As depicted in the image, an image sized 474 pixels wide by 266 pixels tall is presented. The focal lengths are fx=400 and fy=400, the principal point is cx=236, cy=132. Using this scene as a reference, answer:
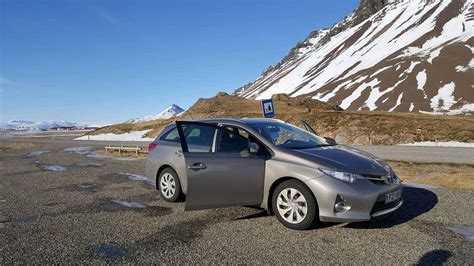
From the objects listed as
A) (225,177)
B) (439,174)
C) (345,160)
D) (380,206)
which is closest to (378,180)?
(380,206)

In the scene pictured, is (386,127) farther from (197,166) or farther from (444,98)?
(444,98)

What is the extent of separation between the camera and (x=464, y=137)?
91.5 feet

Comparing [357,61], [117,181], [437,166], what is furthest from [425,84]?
[117,181]

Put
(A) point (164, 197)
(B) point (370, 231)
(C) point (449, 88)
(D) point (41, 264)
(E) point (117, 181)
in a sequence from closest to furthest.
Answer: (D) point (41, 264)
(B) point (370, 231)
(A) point (164, 197)
(E) point (117, 181)
(C) point (449, 88)

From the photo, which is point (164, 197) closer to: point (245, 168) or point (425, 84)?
point (245, 168)

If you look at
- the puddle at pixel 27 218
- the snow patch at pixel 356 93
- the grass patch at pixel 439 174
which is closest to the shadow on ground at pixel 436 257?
the grass patch at pixel 439 174

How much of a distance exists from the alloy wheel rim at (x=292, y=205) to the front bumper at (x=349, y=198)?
0.26 metres

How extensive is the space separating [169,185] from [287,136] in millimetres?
2709

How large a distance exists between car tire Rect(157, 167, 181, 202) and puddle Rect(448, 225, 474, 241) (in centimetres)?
485

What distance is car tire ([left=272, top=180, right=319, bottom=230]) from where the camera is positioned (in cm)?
590

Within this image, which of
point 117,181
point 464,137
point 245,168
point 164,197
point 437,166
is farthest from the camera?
point 464,137

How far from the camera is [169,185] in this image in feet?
26.8

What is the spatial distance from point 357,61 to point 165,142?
148743 mm

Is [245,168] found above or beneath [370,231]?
above
